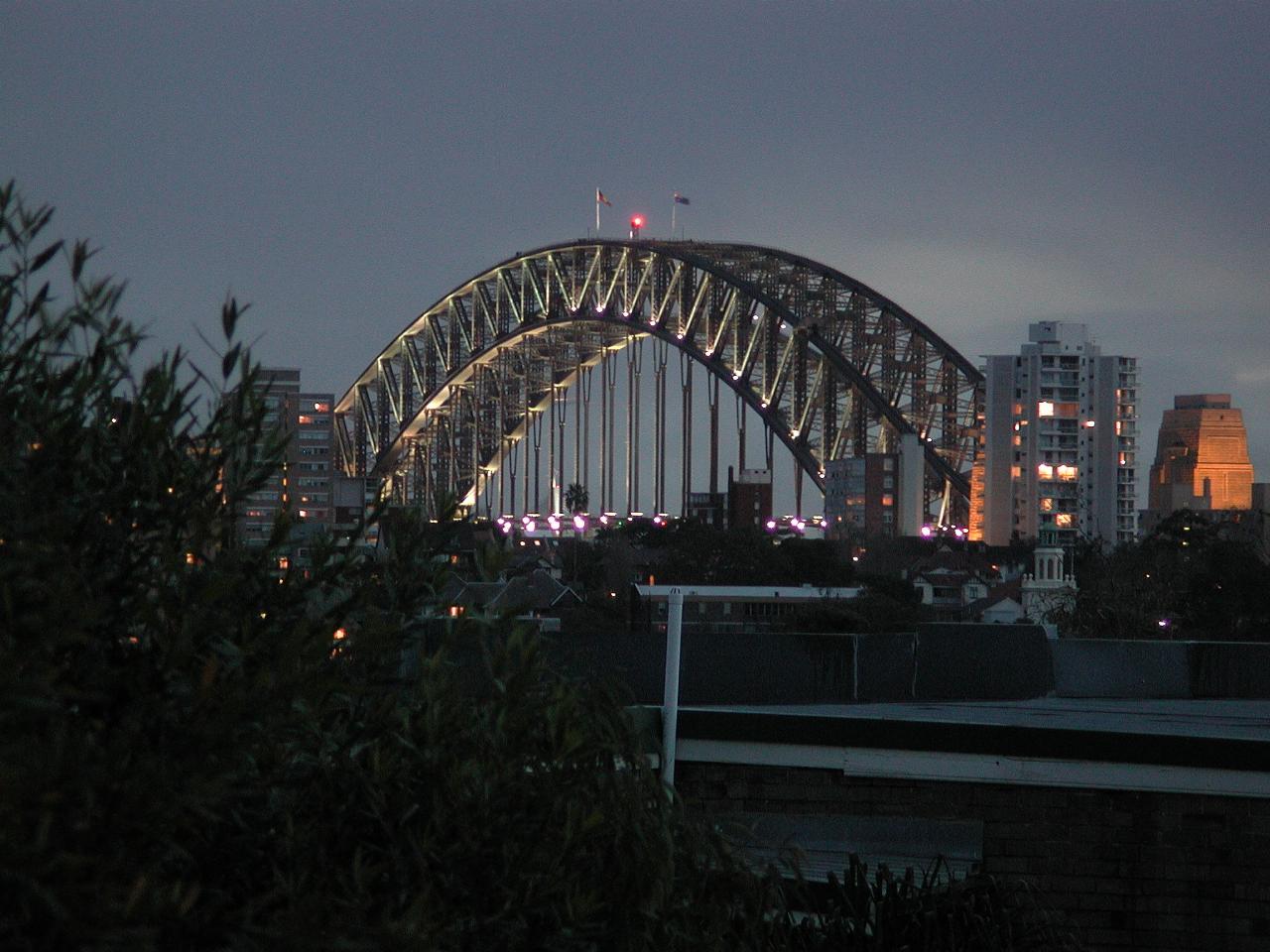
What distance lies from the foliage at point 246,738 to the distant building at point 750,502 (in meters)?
97.2

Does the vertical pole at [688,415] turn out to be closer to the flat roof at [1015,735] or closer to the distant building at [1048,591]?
the distant building at [1048,591]

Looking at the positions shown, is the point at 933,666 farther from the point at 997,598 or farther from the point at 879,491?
the point at 879,491

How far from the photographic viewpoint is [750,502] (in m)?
104

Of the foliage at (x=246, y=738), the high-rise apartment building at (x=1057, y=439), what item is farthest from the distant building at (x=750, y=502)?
the foliage at (x=246, y=738)

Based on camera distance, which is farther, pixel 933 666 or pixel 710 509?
pixel 710 509

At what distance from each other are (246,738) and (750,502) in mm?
99567

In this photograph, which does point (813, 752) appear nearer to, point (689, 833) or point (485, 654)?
point (689, 833)

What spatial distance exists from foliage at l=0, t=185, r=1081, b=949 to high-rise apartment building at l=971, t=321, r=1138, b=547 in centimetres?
9218

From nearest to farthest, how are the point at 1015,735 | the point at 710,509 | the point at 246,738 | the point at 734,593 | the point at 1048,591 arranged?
the point at 246,738, the point at 1015,735, the point at 734,593, the point at 1048,591, the point at 710,509

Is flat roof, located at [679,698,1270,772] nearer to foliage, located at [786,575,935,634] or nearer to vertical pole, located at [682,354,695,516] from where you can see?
foliage, located at [786,575,935,634]

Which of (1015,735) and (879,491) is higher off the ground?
(879,491)

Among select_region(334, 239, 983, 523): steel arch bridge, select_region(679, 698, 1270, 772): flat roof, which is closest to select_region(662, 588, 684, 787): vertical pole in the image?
select_region(679, 698, 1270, 772): flat roof

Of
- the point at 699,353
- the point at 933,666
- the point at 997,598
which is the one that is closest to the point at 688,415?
the point at 699,353

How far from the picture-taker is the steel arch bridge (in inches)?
3568
